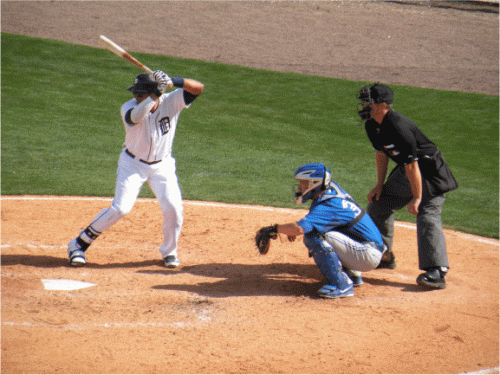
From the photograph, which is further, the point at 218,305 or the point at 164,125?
the point at 164,125

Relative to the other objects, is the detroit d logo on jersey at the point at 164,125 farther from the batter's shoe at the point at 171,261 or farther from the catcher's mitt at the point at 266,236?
the catcher's mitt at the point at 266,236

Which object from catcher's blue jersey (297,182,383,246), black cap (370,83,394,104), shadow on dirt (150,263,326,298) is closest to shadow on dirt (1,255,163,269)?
shadow on dirt (150,263,326,298)

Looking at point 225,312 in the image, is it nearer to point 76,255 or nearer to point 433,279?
point 76,255

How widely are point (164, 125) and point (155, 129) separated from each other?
0.12m

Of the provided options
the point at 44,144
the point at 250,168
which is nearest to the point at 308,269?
the point at 250,168

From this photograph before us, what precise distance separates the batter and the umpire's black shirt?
6.08ft

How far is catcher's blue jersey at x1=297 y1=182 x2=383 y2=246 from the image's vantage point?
5172mm

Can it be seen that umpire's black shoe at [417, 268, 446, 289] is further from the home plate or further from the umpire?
the home plate

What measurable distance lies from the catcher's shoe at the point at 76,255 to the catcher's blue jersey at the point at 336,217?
91.8 inches

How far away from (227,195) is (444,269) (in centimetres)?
403

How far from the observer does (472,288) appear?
19.0 feet

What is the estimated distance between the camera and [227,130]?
12.8m

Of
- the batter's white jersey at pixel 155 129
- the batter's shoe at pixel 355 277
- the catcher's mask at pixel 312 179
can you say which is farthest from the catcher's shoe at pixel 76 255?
the batter's shoe at pixel 355 277

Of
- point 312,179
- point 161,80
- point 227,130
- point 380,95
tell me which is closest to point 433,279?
point 312,179
